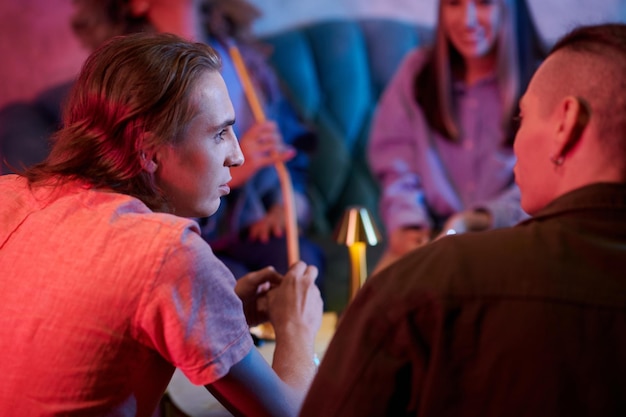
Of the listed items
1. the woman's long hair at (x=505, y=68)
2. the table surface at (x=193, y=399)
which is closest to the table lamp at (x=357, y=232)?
the table surface at (x=193, y=399)

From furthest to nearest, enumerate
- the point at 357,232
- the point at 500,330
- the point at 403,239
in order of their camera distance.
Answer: the point at 403,239, the point at 357,232, the point at 500,330

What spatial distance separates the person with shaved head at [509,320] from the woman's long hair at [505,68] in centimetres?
188

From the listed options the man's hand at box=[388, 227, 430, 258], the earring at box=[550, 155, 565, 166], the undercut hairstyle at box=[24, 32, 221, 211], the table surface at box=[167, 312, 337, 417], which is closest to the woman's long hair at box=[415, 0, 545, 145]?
the man's hand at box=[388, 227, 430, 258]

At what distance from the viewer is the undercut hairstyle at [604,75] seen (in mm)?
706

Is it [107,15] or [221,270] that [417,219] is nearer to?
[107,15]

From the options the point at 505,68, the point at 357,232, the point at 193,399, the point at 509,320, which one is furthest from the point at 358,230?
the point at 505,68

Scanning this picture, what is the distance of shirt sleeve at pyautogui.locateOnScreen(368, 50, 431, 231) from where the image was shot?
8.36 feet

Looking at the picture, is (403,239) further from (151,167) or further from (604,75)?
(604,75)

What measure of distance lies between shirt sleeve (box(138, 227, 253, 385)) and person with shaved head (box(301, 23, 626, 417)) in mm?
167

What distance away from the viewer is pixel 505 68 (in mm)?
2561

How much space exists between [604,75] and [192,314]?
50 cm

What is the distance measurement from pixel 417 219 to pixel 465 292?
6.19 feet

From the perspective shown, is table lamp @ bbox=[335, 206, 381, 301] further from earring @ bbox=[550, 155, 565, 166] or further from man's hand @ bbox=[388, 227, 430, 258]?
earring @ bbox=[550, 155, 565, 166]

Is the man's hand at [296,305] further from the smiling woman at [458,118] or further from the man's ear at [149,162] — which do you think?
the smiling woman at [458,118]
